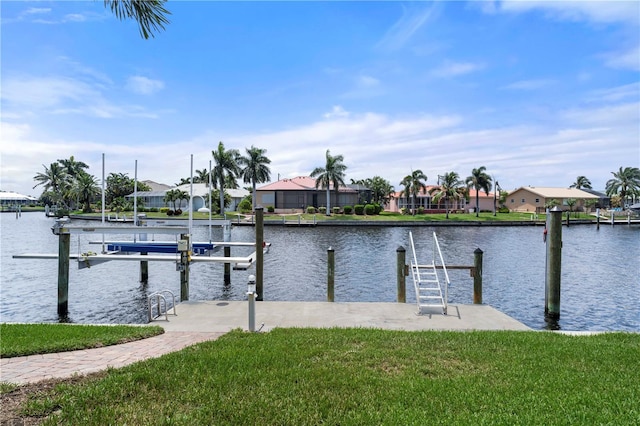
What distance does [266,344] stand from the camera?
24.8 ft

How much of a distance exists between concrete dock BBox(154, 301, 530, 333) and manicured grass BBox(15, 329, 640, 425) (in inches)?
97.0

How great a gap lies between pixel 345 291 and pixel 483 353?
11.9 metres

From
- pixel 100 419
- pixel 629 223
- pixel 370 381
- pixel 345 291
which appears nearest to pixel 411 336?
pixel 370 381

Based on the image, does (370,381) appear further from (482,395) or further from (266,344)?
(266,344)

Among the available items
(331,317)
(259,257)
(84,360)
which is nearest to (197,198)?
(259,257)

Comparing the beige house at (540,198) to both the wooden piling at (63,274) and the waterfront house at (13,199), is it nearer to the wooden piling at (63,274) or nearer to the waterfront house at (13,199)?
the wooden piling at (63,274)

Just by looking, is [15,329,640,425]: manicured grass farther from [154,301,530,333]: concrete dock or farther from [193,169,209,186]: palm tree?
[193,169,209,186]: palm tree

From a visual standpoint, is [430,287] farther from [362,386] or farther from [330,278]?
[362,386]

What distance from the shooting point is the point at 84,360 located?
7270 mm

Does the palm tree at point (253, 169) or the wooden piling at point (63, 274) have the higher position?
the palm tree at point (253, 169)

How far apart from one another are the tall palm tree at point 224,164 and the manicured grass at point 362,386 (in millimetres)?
69445

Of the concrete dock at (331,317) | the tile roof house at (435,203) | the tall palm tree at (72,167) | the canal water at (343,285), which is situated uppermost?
the tall palm tree at (72,167)

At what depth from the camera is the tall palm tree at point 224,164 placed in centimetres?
7450

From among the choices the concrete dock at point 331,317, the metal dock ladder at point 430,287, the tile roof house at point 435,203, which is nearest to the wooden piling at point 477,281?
the concrete dock at point 331,317
